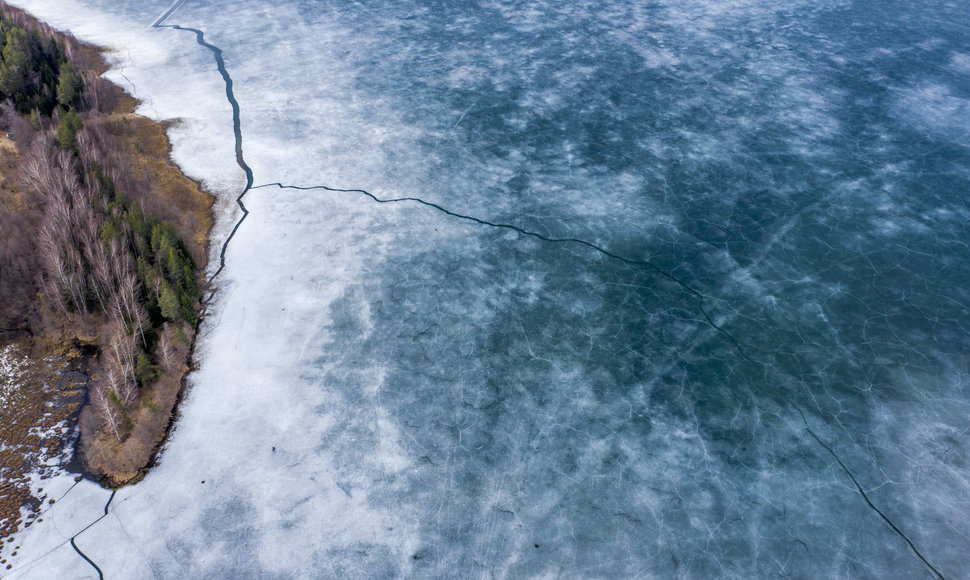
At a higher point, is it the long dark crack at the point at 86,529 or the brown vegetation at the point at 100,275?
the brown vegetation at the point at 100,275

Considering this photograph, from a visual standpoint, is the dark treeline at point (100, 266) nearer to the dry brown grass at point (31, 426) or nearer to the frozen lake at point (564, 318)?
the dry brown grass at point (31, 426)

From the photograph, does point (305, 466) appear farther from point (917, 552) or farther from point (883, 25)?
point (883, 25)

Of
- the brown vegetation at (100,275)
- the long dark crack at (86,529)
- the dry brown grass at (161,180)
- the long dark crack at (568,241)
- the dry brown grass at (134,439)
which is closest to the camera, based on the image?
the long dark crack at (86,529)

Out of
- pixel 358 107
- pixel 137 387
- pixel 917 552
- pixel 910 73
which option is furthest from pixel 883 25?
pixel 137 387

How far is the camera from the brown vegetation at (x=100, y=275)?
16.3 feet

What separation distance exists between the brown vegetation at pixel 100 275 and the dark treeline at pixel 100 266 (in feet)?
0.04

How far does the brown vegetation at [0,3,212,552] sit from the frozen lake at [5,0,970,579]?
11.2 inches

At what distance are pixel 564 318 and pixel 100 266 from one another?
4316 mm

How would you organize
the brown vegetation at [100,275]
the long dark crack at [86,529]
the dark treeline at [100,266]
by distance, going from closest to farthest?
the long dark crack at [86,529] → the brown vegetation at [100,275] → the dark treeline at [100,266]

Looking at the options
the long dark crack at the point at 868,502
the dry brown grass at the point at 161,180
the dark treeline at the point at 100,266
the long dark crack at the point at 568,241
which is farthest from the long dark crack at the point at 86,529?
the long dark crack at the point at 868,502

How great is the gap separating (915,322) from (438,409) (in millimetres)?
4556

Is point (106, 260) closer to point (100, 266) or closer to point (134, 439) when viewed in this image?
point (100, 266)

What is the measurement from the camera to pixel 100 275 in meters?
5.75

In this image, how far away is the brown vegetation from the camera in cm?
496
